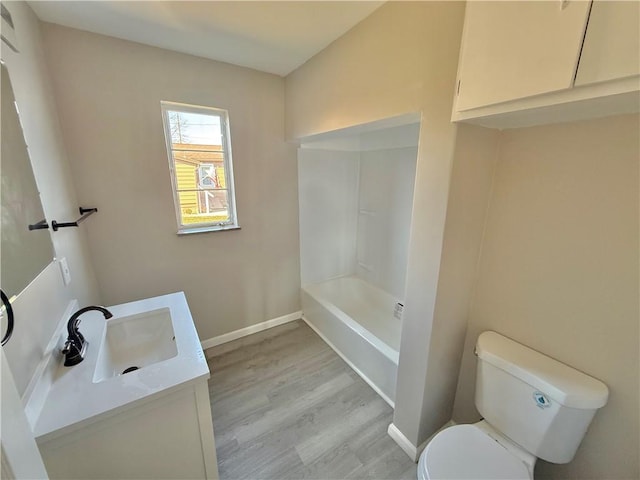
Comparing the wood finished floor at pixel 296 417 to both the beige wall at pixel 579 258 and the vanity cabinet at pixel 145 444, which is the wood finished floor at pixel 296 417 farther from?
the beige wall at pixel 579 258

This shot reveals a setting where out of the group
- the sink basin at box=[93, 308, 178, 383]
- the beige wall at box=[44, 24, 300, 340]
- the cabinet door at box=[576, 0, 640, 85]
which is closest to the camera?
the cabinet door at box=[576, 0, 640, 85]

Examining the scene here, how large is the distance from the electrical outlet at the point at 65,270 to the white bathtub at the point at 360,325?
5.84 feet

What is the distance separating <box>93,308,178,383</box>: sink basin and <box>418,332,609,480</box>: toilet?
1.36 metres

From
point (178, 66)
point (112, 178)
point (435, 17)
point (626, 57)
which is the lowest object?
point (112, 178)

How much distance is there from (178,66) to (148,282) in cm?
156

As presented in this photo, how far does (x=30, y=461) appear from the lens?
507mm

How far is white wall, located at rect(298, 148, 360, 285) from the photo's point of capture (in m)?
2.55

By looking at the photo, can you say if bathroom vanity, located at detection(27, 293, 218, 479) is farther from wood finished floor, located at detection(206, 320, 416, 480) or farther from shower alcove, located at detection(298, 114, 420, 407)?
shower alcove, located at detection(298, 114, 420, 407)

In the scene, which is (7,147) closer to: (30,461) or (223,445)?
(30,461)

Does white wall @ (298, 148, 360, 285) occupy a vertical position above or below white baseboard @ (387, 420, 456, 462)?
above

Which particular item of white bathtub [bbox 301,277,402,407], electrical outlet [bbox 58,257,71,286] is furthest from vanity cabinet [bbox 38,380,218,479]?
white bathtub [bbox 301,277,402,407]

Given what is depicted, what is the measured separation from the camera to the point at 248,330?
2.54 m

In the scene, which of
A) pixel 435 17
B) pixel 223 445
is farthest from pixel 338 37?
pixel 223 445

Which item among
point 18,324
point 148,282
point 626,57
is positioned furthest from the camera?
point 148,282
